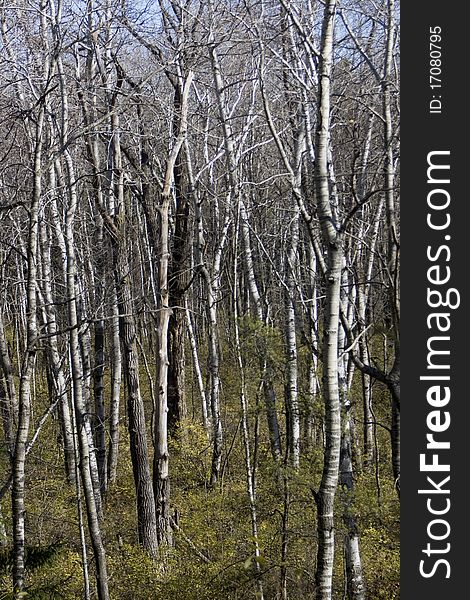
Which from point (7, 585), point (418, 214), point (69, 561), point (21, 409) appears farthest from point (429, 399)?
point (69, 561)

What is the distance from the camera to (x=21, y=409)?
591cm

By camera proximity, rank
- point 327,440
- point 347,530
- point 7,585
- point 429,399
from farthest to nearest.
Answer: point 7,585 → point 347,530 → point 327,440 → point 429,399

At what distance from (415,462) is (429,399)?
39 cm

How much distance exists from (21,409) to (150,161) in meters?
4.76

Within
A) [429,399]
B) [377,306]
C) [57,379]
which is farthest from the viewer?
[377,306]

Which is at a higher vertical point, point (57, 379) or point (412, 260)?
point (412, 260)

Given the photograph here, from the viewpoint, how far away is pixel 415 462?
4203 millimetres

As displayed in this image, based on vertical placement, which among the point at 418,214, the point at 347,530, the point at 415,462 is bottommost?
the point at 347,530

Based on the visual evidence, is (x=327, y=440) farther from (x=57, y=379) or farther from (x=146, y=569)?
(x=57, y=379)

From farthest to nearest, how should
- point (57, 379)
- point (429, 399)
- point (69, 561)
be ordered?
point (57, 379)
point (69, 561)
point (429, 399)

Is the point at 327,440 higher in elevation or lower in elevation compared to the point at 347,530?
higher

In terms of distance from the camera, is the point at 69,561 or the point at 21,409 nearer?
the point at 21,409

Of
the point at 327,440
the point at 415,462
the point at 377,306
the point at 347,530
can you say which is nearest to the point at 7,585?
the point at 347,530

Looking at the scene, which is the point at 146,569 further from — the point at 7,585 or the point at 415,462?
the point at 415,462
